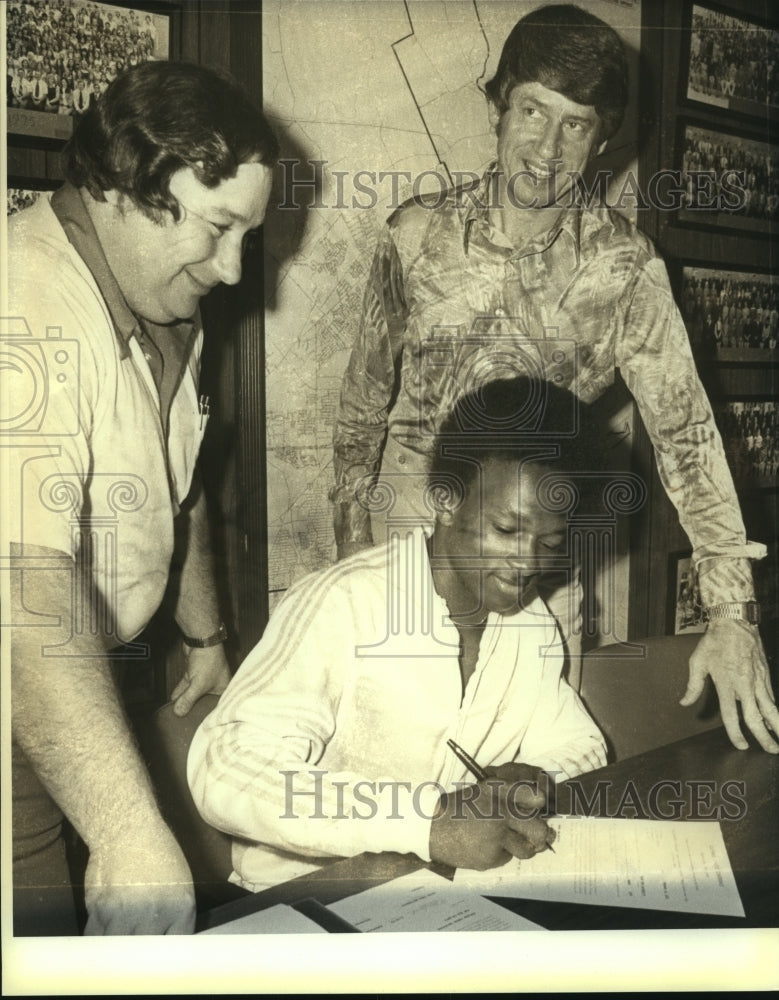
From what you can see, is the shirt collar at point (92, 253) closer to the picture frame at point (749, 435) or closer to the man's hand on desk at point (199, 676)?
the man's hand on desk at point (199, 676)

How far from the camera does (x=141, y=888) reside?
163cm

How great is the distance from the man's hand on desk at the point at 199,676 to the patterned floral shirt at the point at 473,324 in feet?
0.98

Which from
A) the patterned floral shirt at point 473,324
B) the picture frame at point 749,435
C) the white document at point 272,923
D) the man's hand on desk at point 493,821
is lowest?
the white document at point 272,923

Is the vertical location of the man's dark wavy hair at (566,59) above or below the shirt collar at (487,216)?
above

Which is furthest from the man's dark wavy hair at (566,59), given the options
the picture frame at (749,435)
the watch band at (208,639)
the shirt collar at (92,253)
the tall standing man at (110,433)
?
the watch band at (208,639)

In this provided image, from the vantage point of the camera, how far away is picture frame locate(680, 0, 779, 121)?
1721 millimetres

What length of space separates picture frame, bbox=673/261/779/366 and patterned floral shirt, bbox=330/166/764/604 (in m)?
0.05

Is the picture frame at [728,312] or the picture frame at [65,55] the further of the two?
the picture frame at [728,312]

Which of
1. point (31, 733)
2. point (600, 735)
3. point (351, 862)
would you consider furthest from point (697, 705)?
point (31, 733)

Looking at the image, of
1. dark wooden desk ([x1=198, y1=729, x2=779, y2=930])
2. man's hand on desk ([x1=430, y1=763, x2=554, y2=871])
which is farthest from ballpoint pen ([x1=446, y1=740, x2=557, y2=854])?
dark wooden desk ([x1=198, y1=729, x2=779, y2=930])

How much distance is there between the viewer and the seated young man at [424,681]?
5.38 ft

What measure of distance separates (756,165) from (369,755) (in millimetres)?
1254

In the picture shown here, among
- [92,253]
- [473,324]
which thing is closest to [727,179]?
[473,324]
